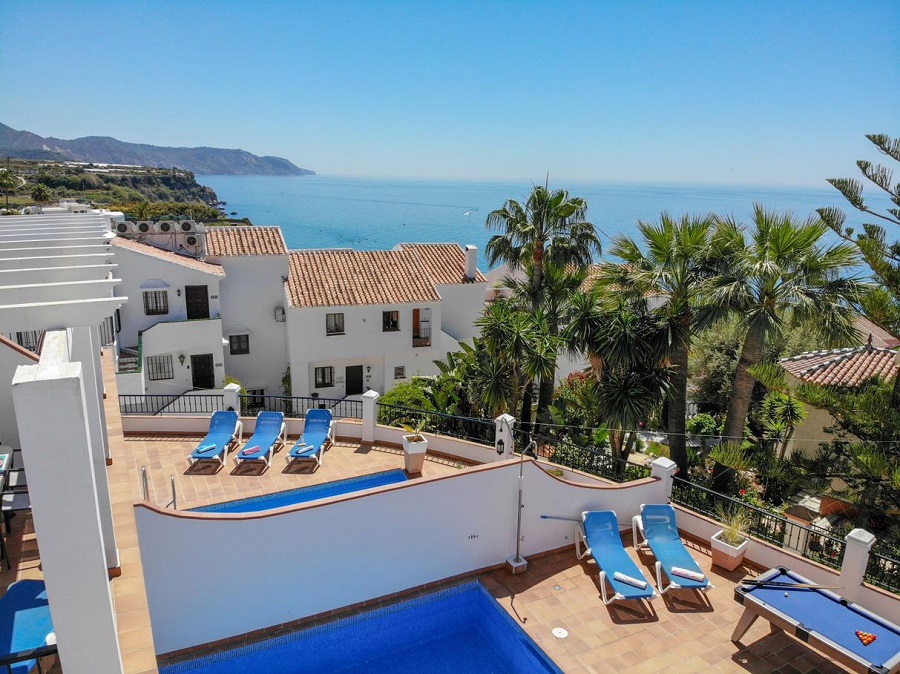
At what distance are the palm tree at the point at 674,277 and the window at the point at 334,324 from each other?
1313cm

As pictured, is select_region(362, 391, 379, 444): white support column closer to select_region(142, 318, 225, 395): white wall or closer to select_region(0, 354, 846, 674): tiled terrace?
select_region(0, 354, 846, 674): tiled terrace

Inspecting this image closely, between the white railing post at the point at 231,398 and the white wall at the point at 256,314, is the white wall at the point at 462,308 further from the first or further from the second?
the white railing post at the point at 231,398

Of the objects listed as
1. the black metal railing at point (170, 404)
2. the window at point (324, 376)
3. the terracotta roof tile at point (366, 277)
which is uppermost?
the terracotta roof tile at point (366, 277)

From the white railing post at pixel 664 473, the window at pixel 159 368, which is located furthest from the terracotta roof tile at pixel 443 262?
the white railing post at pixel 664 473

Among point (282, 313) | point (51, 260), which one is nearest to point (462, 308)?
point (282, 313)

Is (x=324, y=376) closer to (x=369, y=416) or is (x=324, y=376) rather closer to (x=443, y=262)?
(x=443, y=262)

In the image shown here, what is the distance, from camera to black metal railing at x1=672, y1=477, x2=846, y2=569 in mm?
10766

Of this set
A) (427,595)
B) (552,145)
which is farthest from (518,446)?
(552,145)

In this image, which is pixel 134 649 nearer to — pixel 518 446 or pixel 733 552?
pixel 733 552

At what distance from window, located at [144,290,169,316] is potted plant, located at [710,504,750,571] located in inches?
798

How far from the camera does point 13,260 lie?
5.64 m

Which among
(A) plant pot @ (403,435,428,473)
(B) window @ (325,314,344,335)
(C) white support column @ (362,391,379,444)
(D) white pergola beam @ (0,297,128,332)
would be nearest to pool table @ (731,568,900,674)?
(A) plant pot @ (403,435,428,473)

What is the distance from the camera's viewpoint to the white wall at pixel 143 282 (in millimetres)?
21852

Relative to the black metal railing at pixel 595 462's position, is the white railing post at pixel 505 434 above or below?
above
